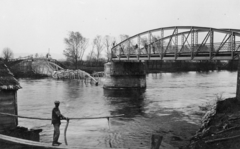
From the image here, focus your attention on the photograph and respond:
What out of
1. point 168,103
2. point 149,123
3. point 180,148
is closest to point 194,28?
point 168,103

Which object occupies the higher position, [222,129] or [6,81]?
[6,81]

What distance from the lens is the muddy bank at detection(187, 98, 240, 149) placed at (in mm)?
Result: 11938

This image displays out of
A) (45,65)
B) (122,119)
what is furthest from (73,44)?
(122,119)

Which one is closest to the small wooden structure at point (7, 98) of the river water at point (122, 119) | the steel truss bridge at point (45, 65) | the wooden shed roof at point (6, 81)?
the wooden shed roof at point (6, 81)

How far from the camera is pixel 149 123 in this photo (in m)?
22.6

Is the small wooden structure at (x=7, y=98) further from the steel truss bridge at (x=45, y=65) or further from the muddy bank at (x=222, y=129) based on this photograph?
the steel truss bridge at (x=45, y=65)

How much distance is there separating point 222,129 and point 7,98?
11.3 m

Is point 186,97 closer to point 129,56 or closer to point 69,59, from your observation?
point 129,56

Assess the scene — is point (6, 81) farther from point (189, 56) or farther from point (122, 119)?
point (189, 56)

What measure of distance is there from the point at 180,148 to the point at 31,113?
16.2 meters

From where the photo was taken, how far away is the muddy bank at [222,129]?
11938mm

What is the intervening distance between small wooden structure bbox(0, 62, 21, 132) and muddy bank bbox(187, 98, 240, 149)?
31.0 ft

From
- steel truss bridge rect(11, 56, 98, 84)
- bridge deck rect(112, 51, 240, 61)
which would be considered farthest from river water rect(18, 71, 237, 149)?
steel truss bridge rect(11, 56, 98, 84)

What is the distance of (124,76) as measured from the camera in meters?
50.8
